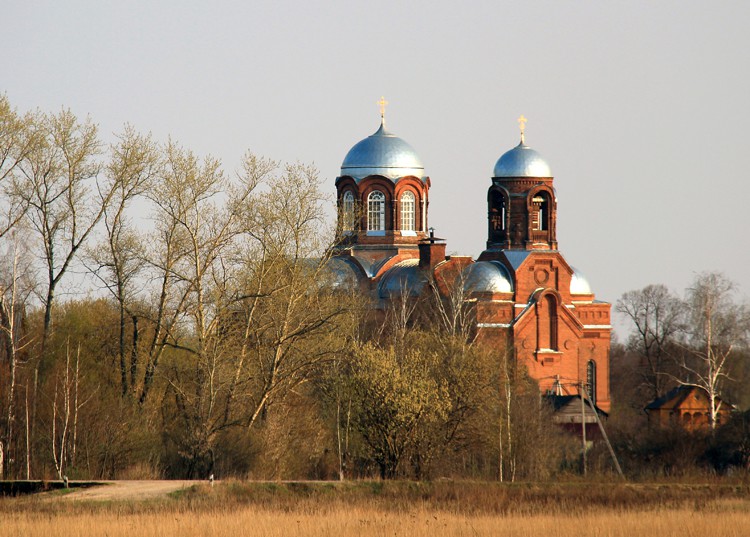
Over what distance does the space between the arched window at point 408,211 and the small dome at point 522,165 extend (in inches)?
102

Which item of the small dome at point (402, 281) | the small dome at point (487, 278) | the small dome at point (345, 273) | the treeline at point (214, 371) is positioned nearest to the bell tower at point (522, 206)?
the small dome at point (487, 278)

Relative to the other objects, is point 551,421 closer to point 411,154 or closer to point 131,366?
point 131,366

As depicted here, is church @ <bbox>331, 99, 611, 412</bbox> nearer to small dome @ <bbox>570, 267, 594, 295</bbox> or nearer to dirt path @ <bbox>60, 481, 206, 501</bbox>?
small dome @ <bbox>570, 267, 594, 295</bbox>

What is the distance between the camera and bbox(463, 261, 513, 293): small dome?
4162 centimetres

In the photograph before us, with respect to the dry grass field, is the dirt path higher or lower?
higher

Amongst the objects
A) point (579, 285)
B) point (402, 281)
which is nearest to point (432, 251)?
point (402, 281)

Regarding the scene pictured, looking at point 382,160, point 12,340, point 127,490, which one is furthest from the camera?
point 382,160

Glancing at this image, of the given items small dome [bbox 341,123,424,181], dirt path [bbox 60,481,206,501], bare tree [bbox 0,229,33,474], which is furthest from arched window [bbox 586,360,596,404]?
dirt path [bbox 60,481,206,501]

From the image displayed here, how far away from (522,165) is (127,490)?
26.3 m

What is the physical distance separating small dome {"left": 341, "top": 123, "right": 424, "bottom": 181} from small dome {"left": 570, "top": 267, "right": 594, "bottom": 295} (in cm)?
579

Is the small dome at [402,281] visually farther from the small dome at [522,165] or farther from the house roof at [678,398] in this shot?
the house roof at [678,398]

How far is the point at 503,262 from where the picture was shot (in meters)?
43.6

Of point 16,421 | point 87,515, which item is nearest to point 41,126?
point 16,421

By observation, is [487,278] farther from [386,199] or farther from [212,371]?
[212,371]
